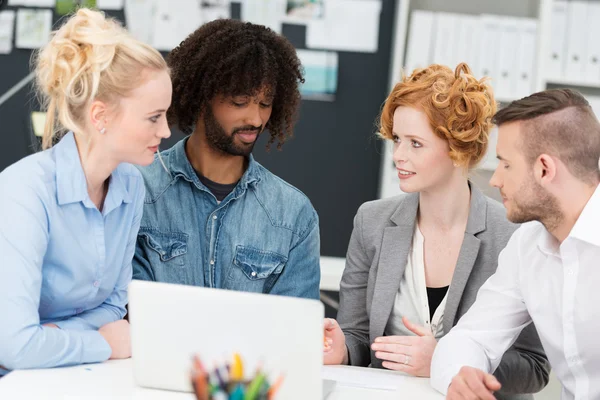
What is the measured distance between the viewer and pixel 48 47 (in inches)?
72.6

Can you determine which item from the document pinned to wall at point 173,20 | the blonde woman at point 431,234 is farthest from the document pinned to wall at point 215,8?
the blonde woman at point 431,234

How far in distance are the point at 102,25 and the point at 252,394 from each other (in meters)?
1.03

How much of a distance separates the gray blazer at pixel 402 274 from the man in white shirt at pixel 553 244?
214 millimetres

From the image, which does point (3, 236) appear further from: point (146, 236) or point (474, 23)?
point (474, 23)

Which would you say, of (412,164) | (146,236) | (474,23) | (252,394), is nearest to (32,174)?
(146,236)

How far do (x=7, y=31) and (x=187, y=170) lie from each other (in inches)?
84.5

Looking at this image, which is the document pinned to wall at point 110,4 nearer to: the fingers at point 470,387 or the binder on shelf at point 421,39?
the binder on shelf at point 421,39

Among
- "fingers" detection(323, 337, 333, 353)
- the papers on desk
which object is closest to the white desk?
the papers on desk

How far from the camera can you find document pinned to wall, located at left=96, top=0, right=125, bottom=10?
3.92 m

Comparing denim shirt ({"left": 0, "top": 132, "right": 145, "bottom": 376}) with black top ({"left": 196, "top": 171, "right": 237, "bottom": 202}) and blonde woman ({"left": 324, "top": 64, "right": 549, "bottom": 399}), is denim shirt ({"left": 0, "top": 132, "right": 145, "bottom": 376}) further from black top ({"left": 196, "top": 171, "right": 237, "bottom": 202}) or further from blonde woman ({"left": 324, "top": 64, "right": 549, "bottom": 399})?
blonde woman ({"left": 324, "top": 64, "right": 549, "bottom": 399})

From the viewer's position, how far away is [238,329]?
142 centimetres

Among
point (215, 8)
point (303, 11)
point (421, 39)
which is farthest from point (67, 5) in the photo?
point (421, 39)

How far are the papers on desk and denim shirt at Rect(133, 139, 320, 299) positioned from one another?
0.46 metres

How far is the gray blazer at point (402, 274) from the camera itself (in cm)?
209
